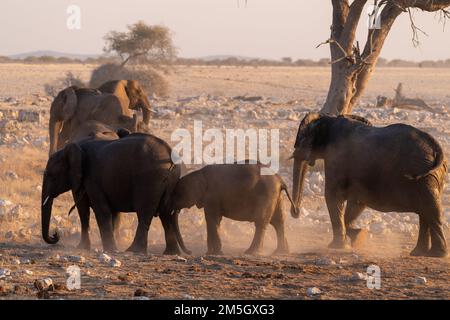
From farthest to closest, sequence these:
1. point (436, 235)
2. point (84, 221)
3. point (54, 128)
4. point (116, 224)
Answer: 1. point (54, 128)
2. point (116, 224)
3. point (84, 221)
4. point (436, 235)

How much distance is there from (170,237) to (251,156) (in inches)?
214

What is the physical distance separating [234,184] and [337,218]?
3.95 feet

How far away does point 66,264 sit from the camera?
820 centimetres

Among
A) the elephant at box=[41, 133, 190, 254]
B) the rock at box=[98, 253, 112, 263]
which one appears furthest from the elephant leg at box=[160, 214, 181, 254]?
the rock at box=[98, 253, 112, 263]

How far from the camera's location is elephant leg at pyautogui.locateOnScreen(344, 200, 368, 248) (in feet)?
34.0

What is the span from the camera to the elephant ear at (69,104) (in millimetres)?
13711

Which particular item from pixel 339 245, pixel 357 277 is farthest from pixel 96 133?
pixel 357 277

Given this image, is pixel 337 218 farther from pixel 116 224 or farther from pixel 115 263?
pixel 115 263

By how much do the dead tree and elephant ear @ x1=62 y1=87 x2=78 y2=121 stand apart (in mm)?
3685

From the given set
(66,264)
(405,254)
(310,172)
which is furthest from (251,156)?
(66,264)

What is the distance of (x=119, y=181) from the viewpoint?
31.4 feet

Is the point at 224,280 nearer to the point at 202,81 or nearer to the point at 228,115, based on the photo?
the point at 228,115

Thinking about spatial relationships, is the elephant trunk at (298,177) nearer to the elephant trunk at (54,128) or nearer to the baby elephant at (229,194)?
the baby elephant at (229,194)

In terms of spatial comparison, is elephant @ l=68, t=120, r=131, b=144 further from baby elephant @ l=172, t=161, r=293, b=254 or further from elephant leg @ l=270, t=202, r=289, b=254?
elephant leg @ l=270, t=202, r=289, b=254
